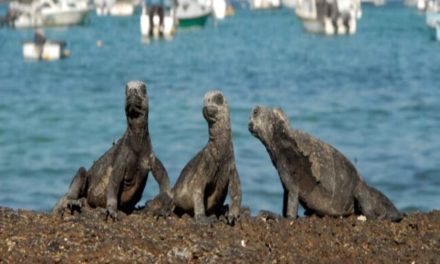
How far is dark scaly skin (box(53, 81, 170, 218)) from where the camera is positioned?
11.5m

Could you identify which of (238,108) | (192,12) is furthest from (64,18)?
(238,108)

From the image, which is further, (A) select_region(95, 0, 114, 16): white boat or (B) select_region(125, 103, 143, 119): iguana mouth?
(A) select_region(95, 0, 114, 16): white boat

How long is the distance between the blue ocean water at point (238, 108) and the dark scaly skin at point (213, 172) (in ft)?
41.0

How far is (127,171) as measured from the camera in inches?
463

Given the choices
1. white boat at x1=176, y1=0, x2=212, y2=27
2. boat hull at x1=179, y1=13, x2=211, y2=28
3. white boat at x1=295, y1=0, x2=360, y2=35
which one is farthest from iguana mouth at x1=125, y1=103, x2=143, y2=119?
boat hull at x1=179, y1=13, x2=211, y2=28

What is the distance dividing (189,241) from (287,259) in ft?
2.50

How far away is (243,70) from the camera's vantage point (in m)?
62.0

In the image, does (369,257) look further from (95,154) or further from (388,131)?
(388,131)

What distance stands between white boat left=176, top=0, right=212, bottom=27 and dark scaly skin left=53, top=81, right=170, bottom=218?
100141 mm

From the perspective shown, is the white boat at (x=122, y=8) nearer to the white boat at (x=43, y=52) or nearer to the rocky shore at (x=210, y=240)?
the white boat at (x=43, y=52)

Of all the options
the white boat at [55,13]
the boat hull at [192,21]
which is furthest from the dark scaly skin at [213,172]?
the white boat at [55,13]

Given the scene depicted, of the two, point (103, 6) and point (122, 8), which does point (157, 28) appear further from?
point (103, 6)

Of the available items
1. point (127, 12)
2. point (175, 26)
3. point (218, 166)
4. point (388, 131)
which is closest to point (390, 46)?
point (175, 26)

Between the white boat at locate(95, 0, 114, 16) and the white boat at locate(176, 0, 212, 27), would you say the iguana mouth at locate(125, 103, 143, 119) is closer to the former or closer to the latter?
the white boat at locate(176, 0, 212, 27)
